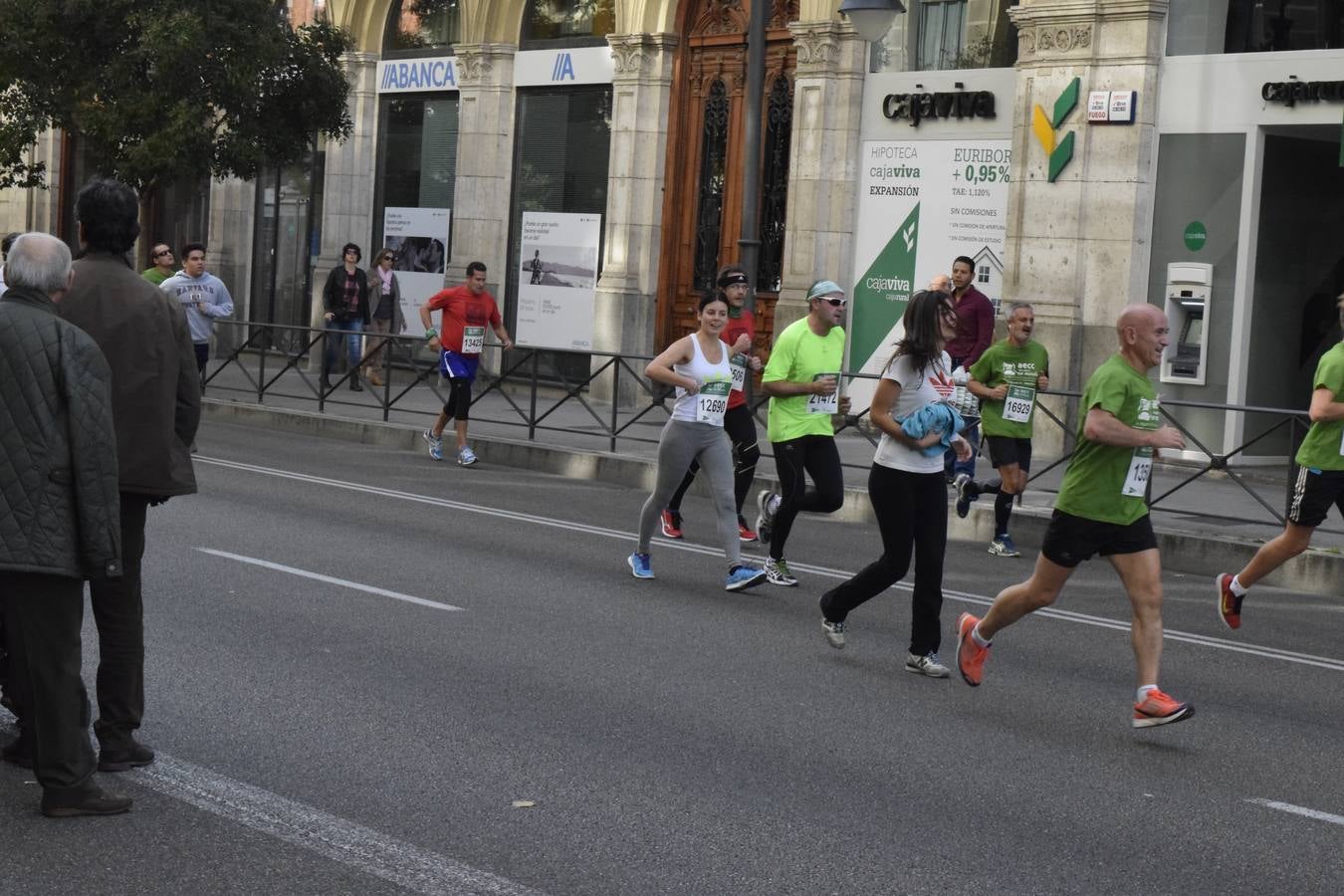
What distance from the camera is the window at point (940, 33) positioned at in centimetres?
1948

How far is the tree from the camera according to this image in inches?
848

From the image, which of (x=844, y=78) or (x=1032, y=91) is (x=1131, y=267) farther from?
(x=844, y=78)

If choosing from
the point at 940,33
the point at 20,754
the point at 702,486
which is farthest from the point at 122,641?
the point at 940,33

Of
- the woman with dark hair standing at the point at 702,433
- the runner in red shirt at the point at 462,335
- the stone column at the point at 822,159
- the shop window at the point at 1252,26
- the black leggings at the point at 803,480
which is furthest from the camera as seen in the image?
the stone column at the point at 822,159

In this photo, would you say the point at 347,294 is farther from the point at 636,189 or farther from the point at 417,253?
the point at 636,189

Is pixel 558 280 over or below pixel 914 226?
below

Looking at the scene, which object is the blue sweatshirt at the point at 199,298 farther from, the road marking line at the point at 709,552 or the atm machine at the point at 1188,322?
the atm machine at the point at 1188,322

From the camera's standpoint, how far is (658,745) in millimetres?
6531

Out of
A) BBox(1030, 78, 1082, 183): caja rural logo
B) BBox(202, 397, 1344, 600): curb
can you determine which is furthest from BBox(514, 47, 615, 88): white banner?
BBox(1030, 78, 1082, 183): caja rural logo

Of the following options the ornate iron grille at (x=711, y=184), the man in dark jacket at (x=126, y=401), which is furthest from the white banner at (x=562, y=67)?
the man in dark jacket at (x=126, y=401)

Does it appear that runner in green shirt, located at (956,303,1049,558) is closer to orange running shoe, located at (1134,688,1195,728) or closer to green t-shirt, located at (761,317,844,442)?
green t-shirt, located at (761,317,844,442)

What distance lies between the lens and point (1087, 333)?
17.9 m

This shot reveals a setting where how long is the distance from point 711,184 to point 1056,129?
219 inches

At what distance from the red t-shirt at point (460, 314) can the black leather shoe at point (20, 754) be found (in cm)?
1103
